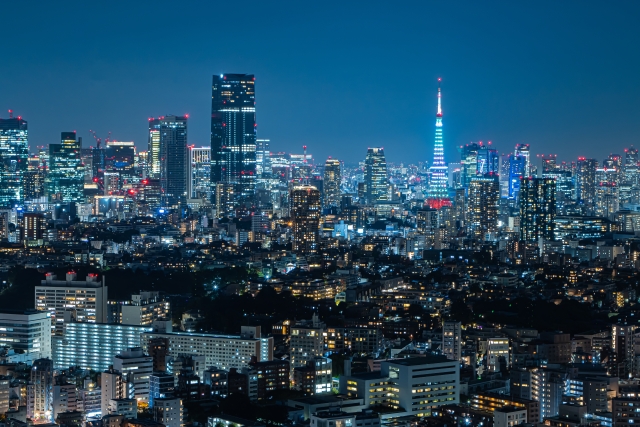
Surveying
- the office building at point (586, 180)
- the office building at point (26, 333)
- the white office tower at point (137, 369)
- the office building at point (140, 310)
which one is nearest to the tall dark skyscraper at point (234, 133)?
the office building at point (586, 180)

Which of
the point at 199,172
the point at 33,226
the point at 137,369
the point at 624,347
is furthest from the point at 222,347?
the point at 199,172

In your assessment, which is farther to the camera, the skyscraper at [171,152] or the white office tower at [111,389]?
the skyscraper at [171,152]

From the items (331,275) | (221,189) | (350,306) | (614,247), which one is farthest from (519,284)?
(221,189)

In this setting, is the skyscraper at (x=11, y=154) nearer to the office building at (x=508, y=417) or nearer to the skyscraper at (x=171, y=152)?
the skyscraper at (x=171, y=152)

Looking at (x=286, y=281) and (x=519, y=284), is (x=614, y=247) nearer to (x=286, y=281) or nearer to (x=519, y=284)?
(x=519, y=284)

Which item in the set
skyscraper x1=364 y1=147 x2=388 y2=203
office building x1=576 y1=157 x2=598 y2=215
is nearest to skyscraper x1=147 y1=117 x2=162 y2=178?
skyscraper x1=364 y1=147 x2=388 y2=203

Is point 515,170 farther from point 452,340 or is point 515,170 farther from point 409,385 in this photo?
point 409,385

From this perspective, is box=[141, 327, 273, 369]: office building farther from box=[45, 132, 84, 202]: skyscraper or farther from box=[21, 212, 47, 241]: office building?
box=[45, 132, 84, 202]: skyscraper

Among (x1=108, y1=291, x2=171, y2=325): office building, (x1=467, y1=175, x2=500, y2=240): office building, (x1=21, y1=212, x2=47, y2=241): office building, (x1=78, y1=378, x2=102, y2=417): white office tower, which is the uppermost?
(x1=467, y1=175, x2=500, y2=240): office building
